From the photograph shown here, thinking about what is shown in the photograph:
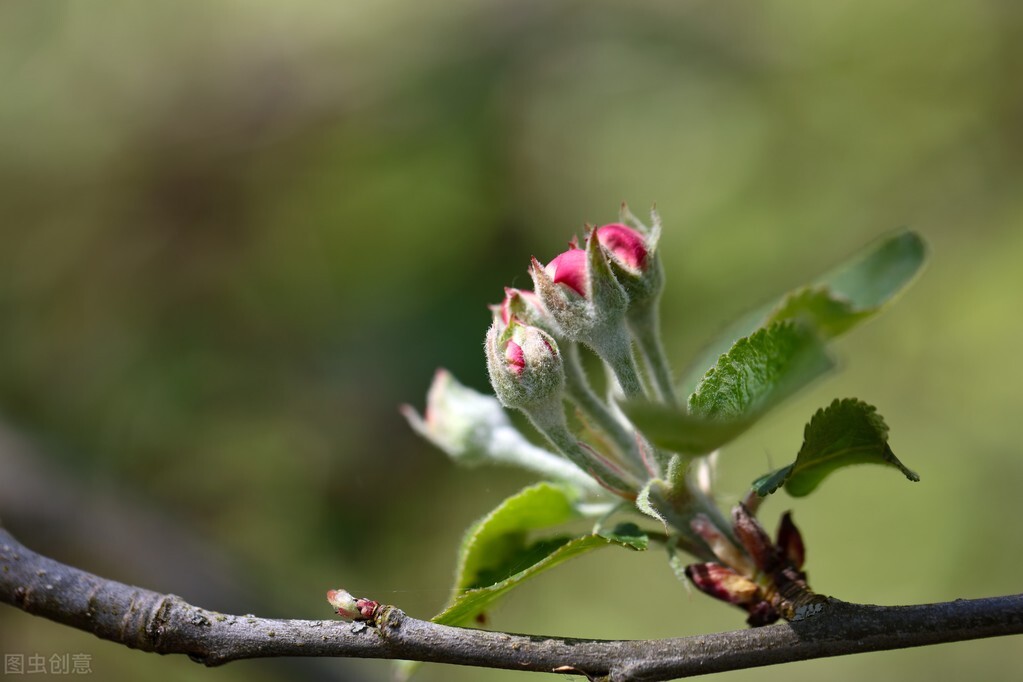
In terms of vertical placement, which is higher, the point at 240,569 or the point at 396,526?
the point at 396,526

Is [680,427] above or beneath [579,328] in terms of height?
beneath

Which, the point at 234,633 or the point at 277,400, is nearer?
Answer: the point at 234,633

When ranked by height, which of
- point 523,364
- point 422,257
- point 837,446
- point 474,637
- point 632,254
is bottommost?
point 474,637

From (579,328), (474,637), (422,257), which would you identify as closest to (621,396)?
(579,328)

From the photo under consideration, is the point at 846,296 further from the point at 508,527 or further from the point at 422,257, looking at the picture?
the point at 422,257

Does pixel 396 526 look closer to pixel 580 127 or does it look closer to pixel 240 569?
pixel 240 569

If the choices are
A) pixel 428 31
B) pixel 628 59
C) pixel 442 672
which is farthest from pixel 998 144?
pixel 442 672

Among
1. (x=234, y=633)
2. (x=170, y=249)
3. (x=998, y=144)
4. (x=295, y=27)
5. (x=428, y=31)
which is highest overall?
(x=295, y=27)
